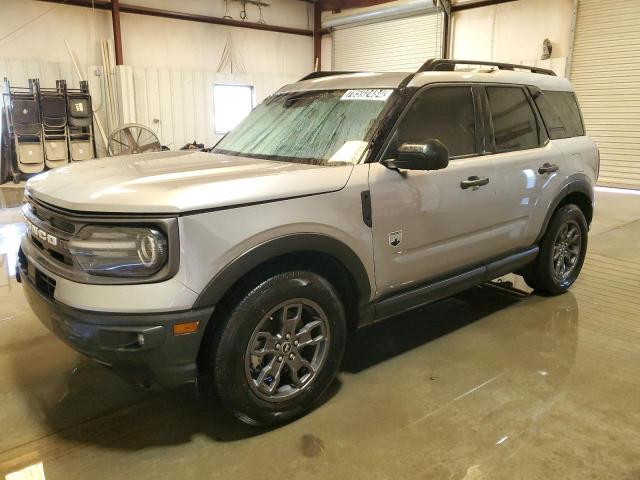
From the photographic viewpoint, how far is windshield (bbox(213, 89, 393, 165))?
2645 mm

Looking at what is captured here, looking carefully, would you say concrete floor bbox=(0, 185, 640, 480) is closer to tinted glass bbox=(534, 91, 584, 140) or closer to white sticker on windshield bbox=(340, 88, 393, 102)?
tinted glass bbox=(534, 91, 584, 140)

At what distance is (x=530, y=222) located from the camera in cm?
354

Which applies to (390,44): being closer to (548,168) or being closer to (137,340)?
(548,168)

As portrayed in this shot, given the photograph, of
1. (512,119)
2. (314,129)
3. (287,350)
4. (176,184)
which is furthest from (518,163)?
(176,184)

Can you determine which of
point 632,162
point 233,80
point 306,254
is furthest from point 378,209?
point 233,80

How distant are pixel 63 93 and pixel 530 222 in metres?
9.12

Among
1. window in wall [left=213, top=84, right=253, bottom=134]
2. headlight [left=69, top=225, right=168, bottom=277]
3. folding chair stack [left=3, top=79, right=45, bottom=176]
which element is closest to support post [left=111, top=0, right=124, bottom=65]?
folding chair stack [left=3, top=79, right=45, bottom=176]

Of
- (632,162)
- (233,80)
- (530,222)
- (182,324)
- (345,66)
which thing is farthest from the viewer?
(345,66)

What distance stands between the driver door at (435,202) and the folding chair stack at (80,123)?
8.62 m

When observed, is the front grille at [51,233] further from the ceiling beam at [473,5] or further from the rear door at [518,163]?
the ceiling beam at [473,5]

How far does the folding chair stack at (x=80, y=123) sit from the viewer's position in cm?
974

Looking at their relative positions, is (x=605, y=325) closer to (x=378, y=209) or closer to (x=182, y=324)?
(x=378, y=209)

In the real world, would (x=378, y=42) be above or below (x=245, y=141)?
above

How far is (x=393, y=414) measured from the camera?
2484mm
